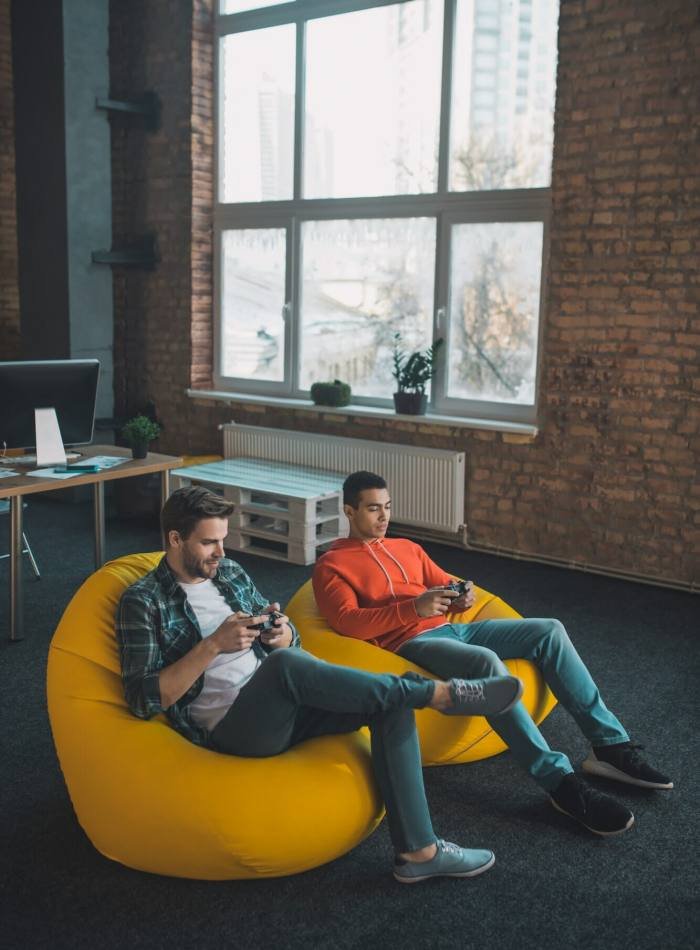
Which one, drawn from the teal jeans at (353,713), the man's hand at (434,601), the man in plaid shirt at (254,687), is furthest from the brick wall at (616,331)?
the teal jeans at (353,713)

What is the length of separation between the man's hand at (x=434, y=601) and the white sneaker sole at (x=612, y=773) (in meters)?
0.72

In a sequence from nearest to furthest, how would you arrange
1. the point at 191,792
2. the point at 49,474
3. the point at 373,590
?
1. the point at 191,792
2. the point at 373,590
3. the point at 49,474

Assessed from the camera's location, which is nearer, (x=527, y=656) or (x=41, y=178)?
(x=527, y=656)

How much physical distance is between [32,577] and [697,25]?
466 cm

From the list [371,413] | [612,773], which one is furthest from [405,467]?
[612,773]

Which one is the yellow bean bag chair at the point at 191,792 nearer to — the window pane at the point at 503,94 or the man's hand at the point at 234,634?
the man's hand at the point at 234,634

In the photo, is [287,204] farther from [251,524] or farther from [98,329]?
[251,524]

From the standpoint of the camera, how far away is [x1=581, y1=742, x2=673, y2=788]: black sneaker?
10.4 ft

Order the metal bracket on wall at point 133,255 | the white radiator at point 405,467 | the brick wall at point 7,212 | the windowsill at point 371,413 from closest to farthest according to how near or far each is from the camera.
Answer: the windowsill at point 371,413 → the white radiator at point 405,467 → the metal bracket on wall at point 133,255 → the brick wall at point 7,212

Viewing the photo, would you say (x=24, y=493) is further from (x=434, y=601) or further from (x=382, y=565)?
(x=434, y=601)

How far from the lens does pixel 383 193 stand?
21.5ft

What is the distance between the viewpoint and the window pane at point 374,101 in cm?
626

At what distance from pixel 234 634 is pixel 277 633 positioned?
0.23m

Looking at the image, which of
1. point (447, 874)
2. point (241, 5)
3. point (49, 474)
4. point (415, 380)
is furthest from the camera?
point (241, 5)
